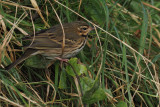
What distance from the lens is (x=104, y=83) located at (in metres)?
3.74

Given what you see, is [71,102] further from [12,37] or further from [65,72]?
[12,37]

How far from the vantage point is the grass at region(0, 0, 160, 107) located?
10.5 ft

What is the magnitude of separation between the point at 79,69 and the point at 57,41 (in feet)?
1.90

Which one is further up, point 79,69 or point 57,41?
point 57,41

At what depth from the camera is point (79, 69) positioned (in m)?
3.31

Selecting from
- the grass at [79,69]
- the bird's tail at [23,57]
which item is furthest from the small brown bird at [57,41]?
the grass at [79,69]

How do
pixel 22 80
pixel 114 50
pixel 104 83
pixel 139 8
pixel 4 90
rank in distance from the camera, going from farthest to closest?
pixel 139 8 → pixel 114 50 → pixel 104 83 → pixel 22 80 → pixel 4 90

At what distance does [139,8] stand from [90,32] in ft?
3.67

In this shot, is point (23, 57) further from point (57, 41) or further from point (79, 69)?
point (79, 69)

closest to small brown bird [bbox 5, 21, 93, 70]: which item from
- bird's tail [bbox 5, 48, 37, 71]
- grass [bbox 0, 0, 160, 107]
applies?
bird's tail [bbox 5, 48, 37, 71]

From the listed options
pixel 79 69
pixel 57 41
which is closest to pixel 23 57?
pixel 57 41

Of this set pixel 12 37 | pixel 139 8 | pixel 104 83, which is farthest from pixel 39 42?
pixel 139 8

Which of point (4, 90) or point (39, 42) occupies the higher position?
point (39, 42)

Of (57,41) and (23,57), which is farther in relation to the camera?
(57,41)
